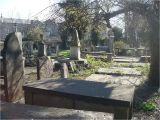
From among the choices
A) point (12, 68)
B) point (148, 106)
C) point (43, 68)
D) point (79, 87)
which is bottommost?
point (148, 106)

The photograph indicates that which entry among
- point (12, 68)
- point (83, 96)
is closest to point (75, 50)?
point (12, 68)

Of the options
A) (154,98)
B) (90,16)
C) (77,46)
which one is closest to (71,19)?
(90,16)

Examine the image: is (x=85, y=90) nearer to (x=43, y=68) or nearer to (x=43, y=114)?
(x=43, y=114)

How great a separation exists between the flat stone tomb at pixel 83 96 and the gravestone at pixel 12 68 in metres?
1.64

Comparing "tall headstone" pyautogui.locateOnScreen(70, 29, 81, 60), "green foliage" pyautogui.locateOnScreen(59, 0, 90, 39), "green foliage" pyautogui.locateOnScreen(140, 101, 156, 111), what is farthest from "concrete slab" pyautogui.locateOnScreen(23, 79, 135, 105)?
"tall headstone" pyautogui.locateOnScreen(70, 29, 81, 60)

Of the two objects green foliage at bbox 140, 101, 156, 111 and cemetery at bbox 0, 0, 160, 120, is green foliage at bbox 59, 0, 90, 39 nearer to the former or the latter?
cemetery at bbox 0, 0, 160, 120

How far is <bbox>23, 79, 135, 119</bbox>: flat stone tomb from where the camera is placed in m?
4.36

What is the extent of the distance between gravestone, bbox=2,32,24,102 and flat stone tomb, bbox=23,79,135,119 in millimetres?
1645

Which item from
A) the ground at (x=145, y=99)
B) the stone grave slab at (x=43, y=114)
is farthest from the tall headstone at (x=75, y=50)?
the stone grave slab at (x=43, y=114)

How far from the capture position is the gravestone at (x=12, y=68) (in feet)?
22.5

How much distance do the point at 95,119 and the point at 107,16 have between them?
26.5ft

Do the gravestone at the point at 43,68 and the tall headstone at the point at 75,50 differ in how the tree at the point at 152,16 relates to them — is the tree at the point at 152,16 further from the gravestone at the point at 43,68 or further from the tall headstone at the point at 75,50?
the tall headstone at the point at 75,50

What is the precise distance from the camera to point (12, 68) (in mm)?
7059

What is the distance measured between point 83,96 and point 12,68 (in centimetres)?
307
